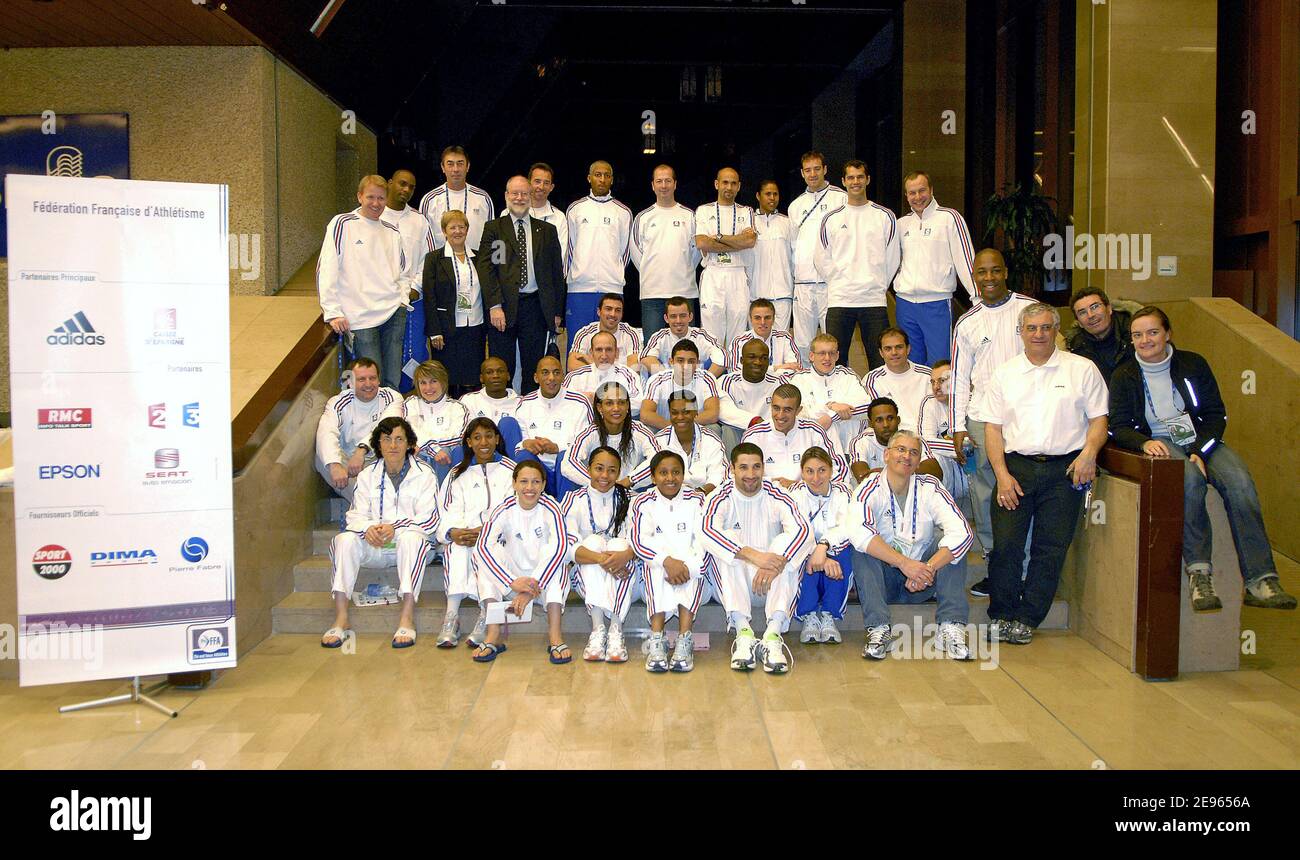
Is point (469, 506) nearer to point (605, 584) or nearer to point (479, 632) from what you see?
point (479, 632)

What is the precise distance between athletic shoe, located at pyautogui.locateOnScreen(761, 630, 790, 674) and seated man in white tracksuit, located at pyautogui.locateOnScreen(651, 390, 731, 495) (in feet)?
3.62

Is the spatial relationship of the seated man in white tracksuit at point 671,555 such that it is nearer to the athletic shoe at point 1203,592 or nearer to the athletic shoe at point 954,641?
the athletic shoe at point 954,641

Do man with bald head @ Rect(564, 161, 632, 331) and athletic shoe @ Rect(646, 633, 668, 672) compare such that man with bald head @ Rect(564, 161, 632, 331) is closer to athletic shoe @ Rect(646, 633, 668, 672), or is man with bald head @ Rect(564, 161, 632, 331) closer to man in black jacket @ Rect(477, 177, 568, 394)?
man in black jacket @ Rect(477, 177, 568, 394)

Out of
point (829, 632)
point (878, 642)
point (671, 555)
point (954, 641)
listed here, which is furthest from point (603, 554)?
point (954, 641)

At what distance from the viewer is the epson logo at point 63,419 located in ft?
13.1

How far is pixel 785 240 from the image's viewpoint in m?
7.62

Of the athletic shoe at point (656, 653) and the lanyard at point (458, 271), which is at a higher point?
the lanyard at point (458, 271)

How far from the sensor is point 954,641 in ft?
16.1

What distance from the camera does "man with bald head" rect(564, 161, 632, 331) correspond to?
7.32 meters

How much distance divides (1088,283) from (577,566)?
5.79 metres

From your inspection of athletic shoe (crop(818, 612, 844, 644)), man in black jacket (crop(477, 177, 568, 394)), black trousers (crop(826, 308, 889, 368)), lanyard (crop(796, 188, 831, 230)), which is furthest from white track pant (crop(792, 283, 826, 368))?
athletic shoe (crop(818, 612, 844, 644))

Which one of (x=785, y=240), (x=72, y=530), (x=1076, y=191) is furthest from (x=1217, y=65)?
(x=72, y=530)

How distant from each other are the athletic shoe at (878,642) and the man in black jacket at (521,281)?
3078mm

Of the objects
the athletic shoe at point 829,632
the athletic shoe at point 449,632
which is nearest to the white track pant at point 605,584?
the athletic shoe at point 449,632
